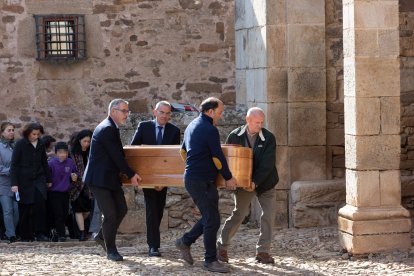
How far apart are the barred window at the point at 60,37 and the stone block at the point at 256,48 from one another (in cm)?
553

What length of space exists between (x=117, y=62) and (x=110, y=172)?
8.15 m

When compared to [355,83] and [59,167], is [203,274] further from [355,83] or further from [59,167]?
[59,167]

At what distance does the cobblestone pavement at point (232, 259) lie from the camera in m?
10.3

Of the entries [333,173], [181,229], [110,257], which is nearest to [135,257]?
[110,257]

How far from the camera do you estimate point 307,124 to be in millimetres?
13016

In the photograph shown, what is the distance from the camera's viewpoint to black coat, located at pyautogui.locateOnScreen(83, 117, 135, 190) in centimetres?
1059

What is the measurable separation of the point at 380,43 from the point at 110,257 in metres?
3.20

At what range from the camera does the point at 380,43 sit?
10938 millimetres

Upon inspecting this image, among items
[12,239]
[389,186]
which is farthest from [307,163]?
[12,239]

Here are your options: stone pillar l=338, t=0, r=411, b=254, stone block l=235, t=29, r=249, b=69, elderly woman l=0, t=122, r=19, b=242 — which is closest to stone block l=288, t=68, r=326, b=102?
stone block l=235, t=29, r=249, b=69

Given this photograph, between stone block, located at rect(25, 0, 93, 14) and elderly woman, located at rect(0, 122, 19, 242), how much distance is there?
544cm

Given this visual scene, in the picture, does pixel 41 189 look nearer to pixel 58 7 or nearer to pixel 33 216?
pixel 33 216

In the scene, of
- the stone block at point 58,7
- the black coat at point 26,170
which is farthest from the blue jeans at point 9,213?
the stone block at point 58,7

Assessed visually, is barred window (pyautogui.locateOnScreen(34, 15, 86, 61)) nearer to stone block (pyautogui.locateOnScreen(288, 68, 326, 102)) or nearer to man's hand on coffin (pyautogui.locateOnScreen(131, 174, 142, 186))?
stone block (pyautogui.locateOnScreen(288, 68, 326, 102))
